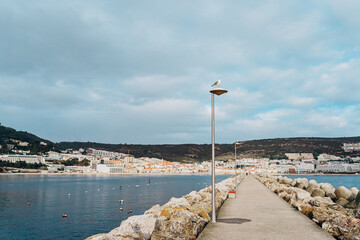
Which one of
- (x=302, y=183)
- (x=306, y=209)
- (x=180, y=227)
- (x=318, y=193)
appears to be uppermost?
(x=180, y=227)

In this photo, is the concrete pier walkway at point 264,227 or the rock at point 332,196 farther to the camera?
the rock at point 332,196

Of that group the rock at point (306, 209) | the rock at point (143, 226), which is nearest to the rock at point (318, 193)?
the rock at point (306, 209)

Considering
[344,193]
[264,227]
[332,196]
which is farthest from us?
[332,196]

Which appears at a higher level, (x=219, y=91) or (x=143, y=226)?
(x=219, y=91)

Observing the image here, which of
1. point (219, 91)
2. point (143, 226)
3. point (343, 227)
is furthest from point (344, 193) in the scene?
point (143, 226)

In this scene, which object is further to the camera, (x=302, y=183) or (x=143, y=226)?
(x=302, y=183)

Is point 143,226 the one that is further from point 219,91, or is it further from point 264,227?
point 219,91

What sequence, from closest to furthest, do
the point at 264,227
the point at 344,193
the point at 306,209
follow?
the point at 264,227 → the point at 306,209 → the point at 344,193

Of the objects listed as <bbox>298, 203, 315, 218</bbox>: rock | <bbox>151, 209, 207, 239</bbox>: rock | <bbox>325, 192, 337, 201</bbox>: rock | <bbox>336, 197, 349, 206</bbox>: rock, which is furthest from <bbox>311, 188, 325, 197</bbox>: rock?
<bbox>151, 209, 207, 239</bbox>: rock

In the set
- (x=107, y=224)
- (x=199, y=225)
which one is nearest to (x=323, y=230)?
(x=199, y=225)

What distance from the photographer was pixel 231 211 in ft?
47.6

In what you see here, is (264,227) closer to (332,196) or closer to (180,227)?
(180,227)

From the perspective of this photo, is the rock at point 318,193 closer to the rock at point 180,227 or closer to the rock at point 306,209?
the rock at point 306,209

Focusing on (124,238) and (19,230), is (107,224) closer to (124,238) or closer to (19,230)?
(19,230)
